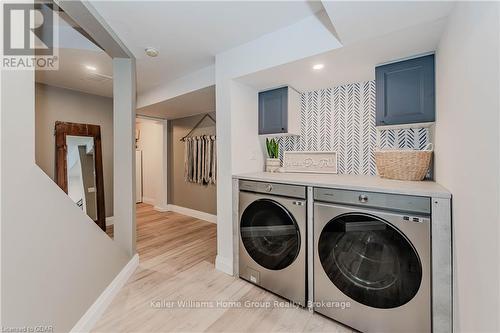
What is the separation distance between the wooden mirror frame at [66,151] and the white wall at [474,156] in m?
4.40

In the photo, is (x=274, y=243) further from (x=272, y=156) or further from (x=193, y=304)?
(x=272, y=156)

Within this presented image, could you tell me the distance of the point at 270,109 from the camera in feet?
7.86

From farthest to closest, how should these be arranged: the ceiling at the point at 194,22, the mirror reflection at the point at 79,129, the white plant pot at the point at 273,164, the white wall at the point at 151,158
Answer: the white wall at the point at 151,158 < the mirror reflection at the point at 79,129 < the white plant pot at the point at 273,164 < the ceiling at the point at 194,22

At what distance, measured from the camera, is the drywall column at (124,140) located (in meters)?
2.19

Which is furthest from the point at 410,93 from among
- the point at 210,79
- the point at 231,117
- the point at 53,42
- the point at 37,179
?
the point at 53,42

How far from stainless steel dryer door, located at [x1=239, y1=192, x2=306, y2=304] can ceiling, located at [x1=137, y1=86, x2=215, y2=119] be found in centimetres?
164

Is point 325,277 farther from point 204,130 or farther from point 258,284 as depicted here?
point 204,130

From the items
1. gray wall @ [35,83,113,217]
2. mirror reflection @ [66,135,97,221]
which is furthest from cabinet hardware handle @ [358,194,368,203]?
gray wall @ [35,83,113,217]

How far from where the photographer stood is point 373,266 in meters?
1.42

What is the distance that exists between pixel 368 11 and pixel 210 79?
5.87 ft

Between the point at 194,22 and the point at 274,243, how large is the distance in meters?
1.99

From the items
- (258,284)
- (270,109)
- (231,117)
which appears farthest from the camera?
(270,109)

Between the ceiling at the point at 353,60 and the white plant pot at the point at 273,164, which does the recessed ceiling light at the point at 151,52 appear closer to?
the ceiling at the point at 353,60

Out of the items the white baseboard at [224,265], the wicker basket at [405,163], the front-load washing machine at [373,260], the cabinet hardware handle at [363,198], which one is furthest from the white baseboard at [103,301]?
the wicker basket at [405,163]
